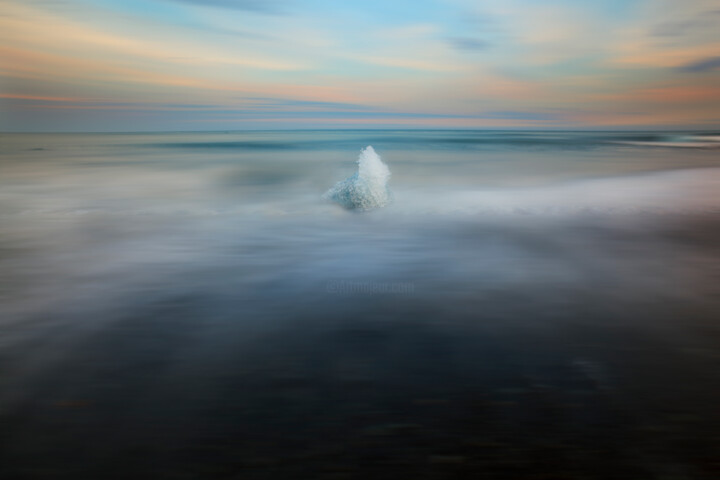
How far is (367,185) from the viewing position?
34.4 ft

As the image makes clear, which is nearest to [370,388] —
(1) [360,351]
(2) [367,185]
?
(1) [360,351]

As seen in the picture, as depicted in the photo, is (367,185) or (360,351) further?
(367,185)

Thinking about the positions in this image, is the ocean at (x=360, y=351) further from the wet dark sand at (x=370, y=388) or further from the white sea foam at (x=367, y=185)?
the white sea foam at (x=367, y=185)

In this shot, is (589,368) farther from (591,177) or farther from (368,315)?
(591,177)

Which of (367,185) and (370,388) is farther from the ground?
(367,185)

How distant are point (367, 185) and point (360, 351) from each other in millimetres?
6886

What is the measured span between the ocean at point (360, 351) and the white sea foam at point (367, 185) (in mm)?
1344

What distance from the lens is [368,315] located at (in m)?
4.73

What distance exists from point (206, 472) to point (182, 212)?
9425 millimetres

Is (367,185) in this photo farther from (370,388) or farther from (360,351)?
(370,388)

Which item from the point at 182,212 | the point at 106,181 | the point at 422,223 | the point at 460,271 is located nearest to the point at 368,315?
the point at 460,271

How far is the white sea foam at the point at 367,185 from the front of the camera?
1026cm

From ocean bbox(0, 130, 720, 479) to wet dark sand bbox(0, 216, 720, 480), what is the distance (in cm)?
2

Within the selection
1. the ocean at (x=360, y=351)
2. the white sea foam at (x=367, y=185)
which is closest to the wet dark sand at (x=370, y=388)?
the ocean at (x=360, y=351)
